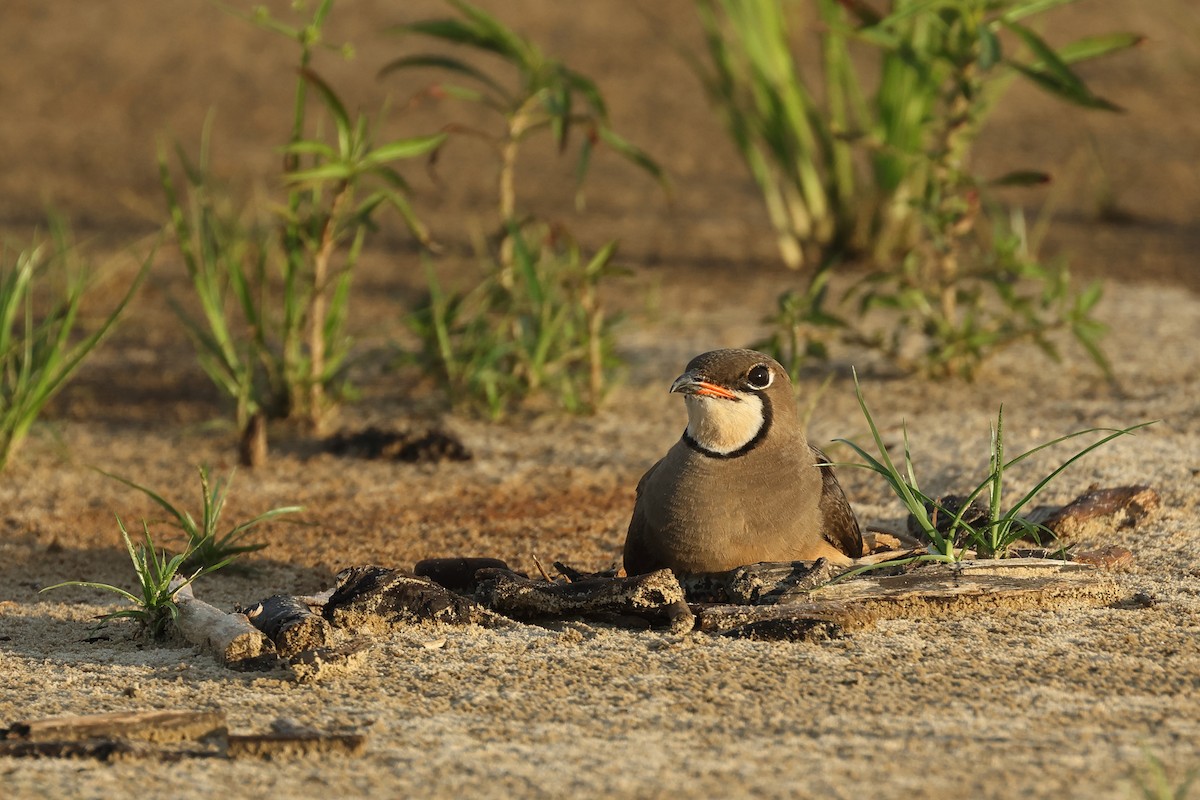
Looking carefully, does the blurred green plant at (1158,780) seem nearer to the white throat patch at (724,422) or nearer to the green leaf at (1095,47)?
the white throat patch at (724,422)

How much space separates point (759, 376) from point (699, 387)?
18cm

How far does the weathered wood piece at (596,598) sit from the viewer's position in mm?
3855

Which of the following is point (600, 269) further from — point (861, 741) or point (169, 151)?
point (169, 151)

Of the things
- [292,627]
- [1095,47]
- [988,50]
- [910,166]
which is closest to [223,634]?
[292,627]

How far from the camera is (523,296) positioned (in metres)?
6.61

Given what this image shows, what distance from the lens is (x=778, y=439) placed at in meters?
4.16

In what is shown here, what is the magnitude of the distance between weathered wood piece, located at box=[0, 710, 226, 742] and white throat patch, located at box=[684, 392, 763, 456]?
1.47 meters

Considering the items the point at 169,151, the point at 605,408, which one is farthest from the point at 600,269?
the point at 169,151

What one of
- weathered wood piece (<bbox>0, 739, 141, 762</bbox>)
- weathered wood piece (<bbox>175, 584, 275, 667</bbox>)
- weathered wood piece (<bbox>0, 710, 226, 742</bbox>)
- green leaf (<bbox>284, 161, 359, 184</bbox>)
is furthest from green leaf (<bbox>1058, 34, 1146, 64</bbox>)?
weathered wood piece (<bbox>0, 739, 141, 762</bbox>)

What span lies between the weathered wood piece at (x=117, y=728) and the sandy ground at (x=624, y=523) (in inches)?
4.3

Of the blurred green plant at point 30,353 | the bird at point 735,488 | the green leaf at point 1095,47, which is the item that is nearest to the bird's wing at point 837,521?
the bird at point 735,488

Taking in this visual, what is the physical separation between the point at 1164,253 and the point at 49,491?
245 inches

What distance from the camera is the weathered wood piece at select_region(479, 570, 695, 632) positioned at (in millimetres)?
3855

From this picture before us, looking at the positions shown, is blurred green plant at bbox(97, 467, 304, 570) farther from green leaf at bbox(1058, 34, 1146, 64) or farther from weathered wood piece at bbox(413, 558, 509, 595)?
green leaf at bbox(1058, 34, 1146, 64)
